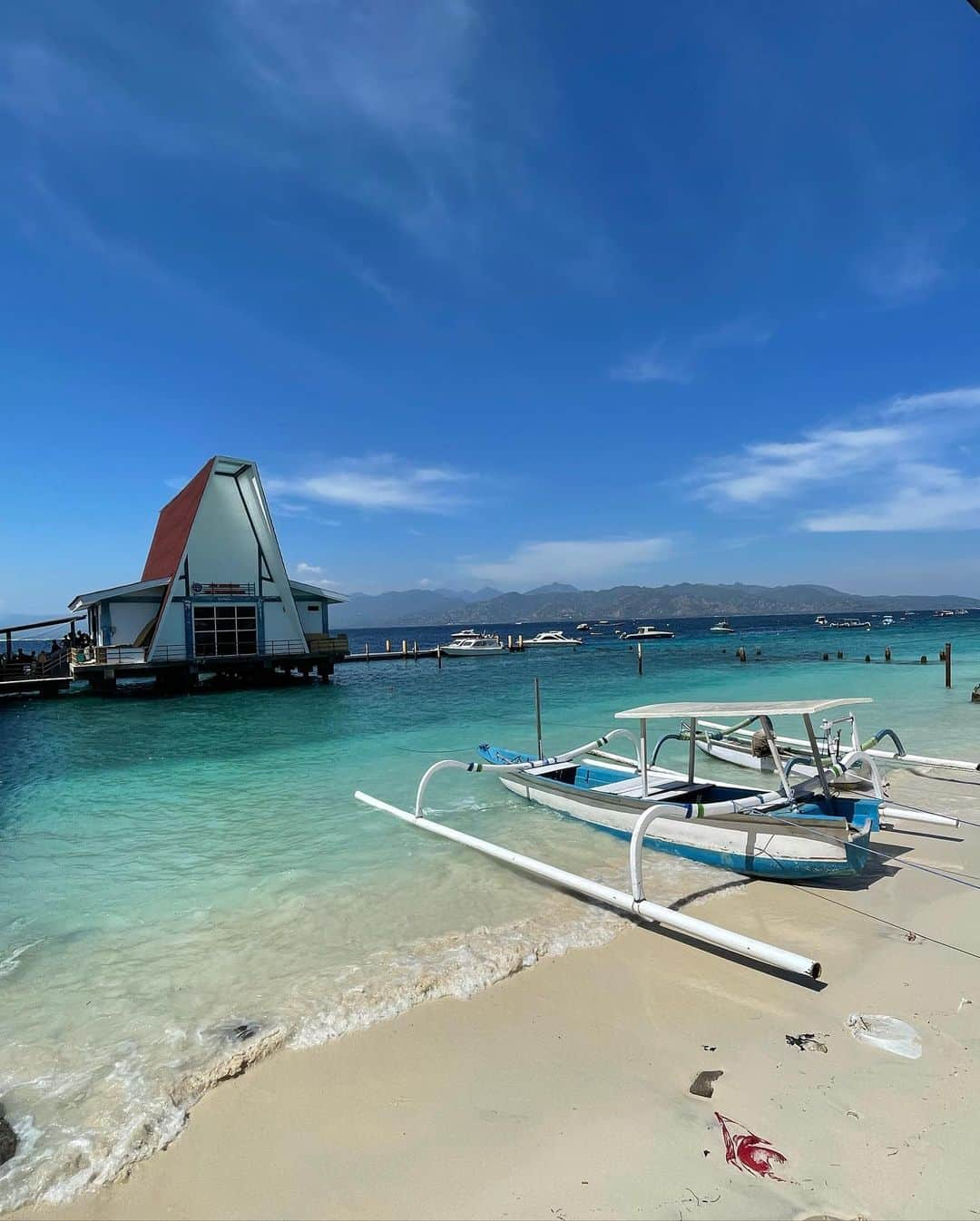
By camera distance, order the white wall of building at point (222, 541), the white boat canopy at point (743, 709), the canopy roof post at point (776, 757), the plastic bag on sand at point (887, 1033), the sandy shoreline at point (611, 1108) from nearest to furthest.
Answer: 1. the sandy shoreline at point (611, 1108)
2. the plastic bag on sand at point (887, 1033)
3. the white boat canopy at point (743, 709)
4. the canopy roof post at point (776, 757)
5. the white wall of building at point (222, 541)

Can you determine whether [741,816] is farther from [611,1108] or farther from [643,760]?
[611,1108]

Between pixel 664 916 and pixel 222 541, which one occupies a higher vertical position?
pixel 222 541

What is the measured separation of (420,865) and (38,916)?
14.4 feet

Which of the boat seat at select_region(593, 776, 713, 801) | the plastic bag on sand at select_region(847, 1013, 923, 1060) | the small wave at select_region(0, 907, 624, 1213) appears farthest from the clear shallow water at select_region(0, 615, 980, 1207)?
the plastic bag on sand at select_region(847, 1013, 923, 1060)

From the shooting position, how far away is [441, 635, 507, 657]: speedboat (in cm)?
5616

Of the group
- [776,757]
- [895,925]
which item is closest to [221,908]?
[776,757]

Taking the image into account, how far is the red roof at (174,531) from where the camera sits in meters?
31.9

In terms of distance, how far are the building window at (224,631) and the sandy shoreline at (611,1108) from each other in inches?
1220

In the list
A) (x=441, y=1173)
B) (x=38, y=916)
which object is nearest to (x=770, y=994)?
(x=441, y=1173)

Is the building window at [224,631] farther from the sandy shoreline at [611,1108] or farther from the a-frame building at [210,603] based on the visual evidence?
the sandy shoreline at [611,1108]

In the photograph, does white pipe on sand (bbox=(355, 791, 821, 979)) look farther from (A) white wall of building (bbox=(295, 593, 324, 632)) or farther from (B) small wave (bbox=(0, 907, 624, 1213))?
(A) white wall of building (bbox=(295, 593, 324, 632))

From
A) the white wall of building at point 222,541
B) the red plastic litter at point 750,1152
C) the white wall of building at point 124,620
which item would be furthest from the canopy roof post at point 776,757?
the white wall of building at point 124,620

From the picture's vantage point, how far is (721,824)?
24.0 ft

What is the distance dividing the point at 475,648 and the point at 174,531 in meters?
28.7
